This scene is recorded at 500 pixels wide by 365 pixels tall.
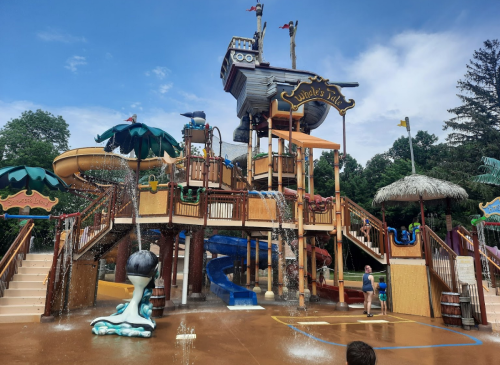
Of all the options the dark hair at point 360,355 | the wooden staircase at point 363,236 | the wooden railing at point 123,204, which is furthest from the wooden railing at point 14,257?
the wooden staircase at point 363,236

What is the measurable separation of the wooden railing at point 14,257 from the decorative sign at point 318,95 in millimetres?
10305

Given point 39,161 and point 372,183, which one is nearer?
point 39,161

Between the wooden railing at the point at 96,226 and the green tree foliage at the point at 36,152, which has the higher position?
the green tree foliage at the point at 36,152

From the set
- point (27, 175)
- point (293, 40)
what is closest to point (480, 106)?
point (293, 40)

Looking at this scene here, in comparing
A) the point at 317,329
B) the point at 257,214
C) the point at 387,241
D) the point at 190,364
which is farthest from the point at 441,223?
the point at 190,364

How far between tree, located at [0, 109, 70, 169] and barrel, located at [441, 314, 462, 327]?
104 ft

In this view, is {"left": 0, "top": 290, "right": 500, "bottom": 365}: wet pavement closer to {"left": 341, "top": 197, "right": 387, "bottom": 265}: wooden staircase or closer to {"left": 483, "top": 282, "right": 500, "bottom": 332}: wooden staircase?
{"left": 483, "top": 282, "right": 500, "bottom": 332}: wooden staircase

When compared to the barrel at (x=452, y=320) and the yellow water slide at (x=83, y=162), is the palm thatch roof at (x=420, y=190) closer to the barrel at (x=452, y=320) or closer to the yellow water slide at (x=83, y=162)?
the barrel at (x=452, y=320)

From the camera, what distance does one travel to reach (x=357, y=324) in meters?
9.43

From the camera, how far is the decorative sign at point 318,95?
13.4m

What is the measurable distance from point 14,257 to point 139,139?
5.34 meters

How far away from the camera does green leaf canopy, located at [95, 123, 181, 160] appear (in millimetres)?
11175

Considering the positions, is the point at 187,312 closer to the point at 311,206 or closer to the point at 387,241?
the point at 311,206

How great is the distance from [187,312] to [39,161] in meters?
26.4
